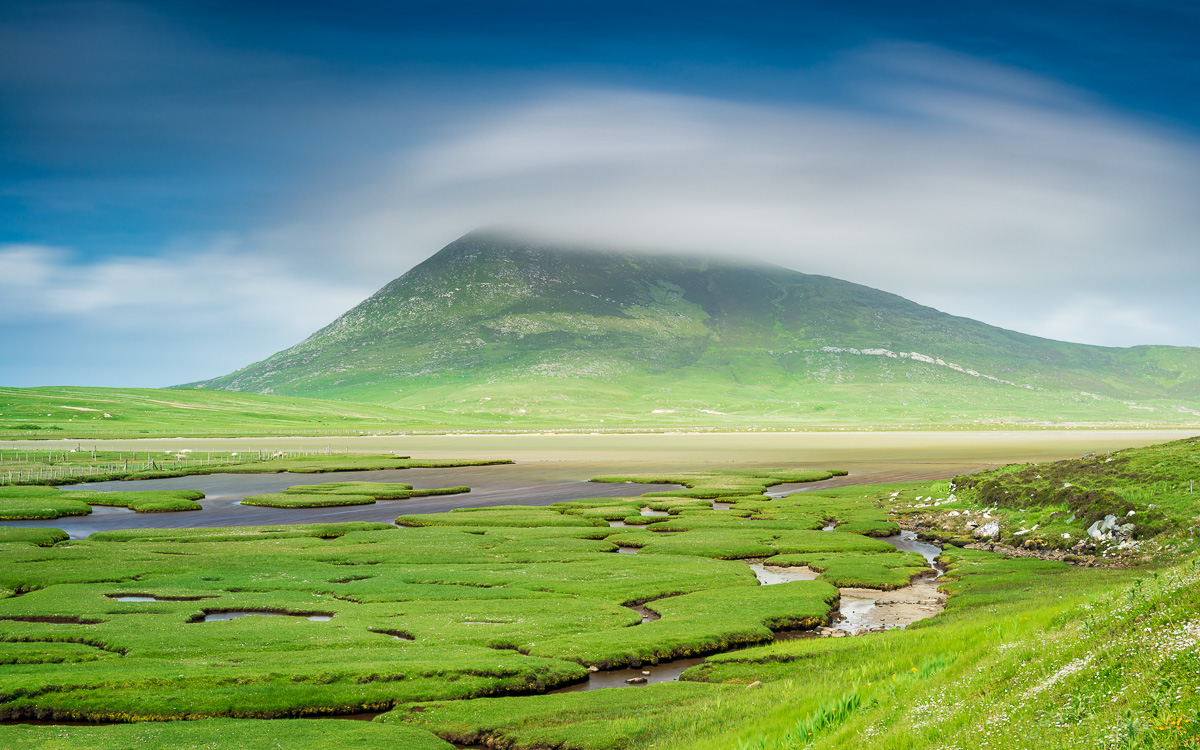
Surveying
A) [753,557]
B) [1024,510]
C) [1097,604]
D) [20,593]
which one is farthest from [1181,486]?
[20,593]

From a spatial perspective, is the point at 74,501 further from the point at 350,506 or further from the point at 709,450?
the point at 709,450

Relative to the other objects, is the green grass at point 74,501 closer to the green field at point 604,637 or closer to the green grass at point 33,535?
the green grass at point 33,535

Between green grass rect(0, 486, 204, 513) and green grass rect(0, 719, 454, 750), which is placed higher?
green grass rect(0, 719, 454, 750)

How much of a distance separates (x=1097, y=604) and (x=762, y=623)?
1777 centimetres

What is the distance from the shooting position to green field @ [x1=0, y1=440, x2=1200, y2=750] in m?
12.3

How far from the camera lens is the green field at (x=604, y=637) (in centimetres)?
1234

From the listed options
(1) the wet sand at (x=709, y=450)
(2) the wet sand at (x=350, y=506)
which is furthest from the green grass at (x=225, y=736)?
(1) the wet sand at (x=709, y=450)

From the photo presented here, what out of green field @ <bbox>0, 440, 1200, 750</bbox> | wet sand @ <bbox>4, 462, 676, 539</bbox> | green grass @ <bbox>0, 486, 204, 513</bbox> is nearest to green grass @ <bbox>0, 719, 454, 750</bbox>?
green field @ <bbox>0, 440, 1200, 750</bbox>

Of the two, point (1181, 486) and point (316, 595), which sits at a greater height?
point (1181, 486)

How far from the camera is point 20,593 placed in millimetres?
37750

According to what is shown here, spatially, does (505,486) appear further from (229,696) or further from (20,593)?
(229,696)

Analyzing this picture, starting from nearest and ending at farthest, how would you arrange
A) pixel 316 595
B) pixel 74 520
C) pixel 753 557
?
pixel 316 595
pixel 753 557
pixel 74 520

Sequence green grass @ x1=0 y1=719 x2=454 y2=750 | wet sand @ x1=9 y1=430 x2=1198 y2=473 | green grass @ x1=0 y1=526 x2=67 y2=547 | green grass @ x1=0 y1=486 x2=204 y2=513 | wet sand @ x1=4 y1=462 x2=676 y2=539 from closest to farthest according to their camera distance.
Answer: green grass @ x1=0 y1=719 x2=454 y2=750
green grass @ x1=0 y1=526 x2=67 y2=547
wet sand @ x1=4 y1=462 x2=676 y2=539
green grass @ x1=0 y1=486 x2=204 y2=513
wet sand @ x1=9 y1=430 x2=1198 y2=473

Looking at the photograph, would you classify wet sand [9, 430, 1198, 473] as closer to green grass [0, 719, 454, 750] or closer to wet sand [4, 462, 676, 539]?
wet sand [4, 462, 676, 539]
